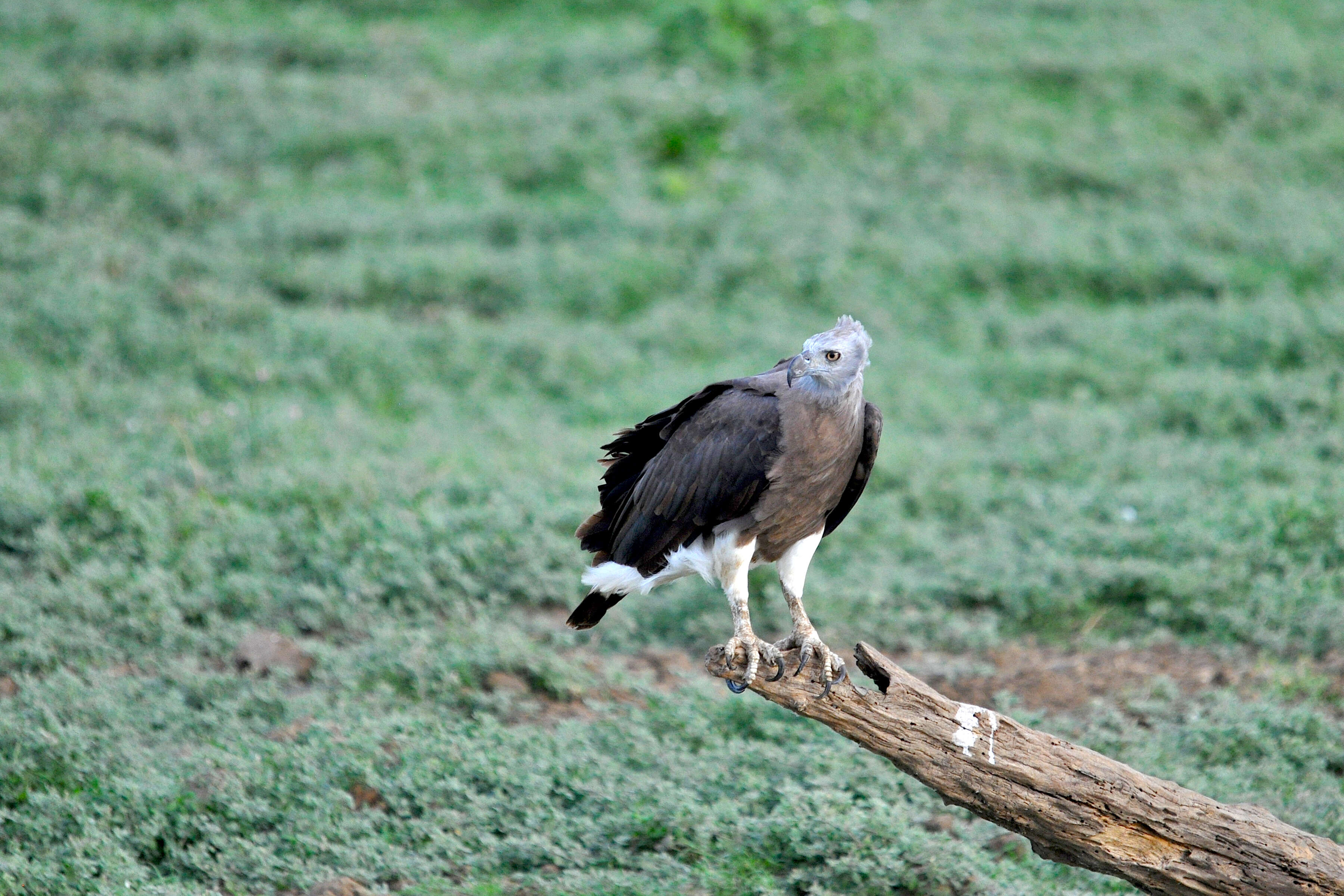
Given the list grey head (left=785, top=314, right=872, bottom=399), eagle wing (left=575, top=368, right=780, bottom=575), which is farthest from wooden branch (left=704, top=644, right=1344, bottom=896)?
grey head (left=785, top=314, right=872, bottom=399)

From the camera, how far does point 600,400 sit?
940cm

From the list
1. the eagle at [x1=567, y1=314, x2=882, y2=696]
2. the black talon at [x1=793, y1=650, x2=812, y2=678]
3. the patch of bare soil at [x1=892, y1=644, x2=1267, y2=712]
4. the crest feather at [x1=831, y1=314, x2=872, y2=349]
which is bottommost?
the patch of bare soil at [x1=892, y1=644, x2=1267, y2=712]

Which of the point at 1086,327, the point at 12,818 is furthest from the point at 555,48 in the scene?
the point at 12,818

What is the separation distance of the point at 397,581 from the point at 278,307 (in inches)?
173

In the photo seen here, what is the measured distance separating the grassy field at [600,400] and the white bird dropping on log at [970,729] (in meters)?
0.69

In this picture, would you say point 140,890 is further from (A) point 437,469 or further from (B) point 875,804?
(A) point 437,469

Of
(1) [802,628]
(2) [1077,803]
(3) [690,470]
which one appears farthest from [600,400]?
(2) [1077,803]

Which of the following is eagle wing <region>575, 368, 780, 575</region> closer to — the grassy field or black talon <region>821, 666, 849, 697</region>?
black talon <region>821, 666, 849, 697</region>

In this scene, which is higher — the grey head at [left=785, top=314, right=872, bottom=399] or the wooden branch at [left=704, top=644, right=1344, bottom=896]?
the grey head at [left=785, top=314, right=872, bottom=399]

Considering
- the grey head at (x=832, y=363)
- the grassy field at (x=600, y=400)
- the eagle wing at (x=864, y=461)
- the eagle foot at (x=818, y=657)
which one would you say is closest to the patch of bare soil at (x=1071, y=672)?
the grassy field at (x=600, y=400)

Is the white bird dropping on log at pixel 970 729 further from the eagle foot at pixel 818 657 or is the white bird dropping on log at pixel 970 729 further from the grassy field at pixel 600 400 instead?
the grassy field at pixel 600 400

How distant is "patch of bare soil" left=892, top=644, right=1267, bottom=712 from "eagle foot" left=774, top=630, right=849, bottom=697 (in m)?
1.61

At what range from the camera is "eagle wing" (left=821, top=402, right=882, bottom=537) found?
4707mm

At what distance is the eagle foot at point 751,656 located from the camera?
443 centimetres
